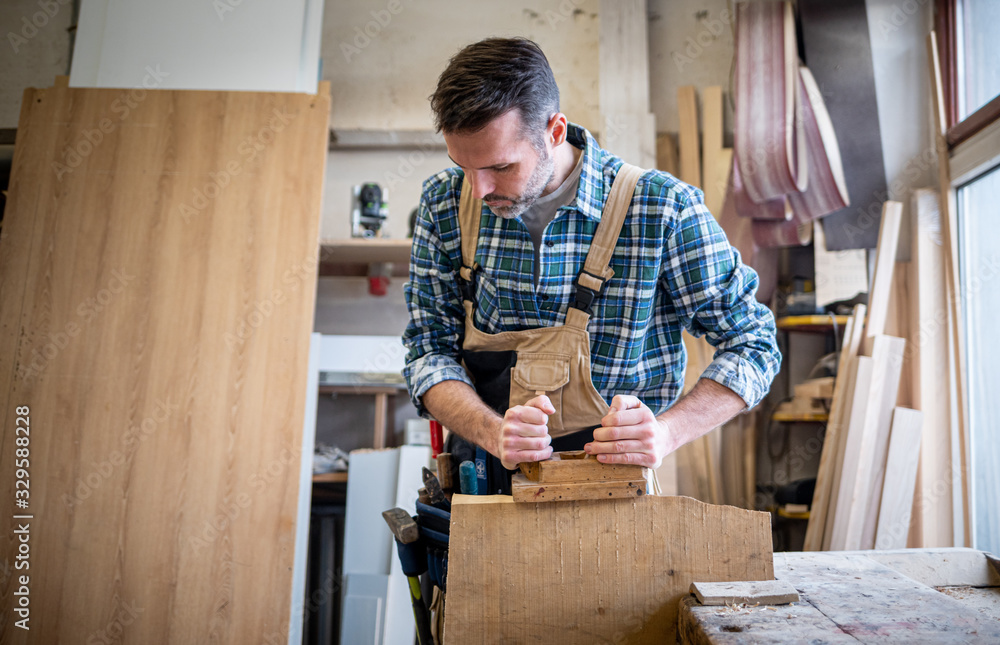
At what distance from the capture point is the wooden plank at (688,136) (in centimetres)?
320

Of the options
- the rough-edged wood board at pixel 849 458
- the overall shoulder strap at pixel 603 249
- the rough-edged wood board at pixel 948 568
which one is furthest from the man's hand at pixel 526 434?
the rough-edged wood board at pixel 849 458

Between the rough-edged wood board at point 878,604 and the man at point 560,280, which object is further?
the man at point 560,280

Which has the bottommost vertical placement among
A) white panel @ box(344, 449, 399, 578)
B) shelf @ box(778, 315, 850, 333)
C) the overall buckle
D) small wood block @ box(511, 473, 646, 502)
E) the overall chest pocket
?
white panel @ box(344, 449, 399, 578)

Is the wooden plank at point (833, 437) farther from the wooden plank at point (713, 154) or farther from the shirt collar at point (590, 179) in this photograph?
the shirt collar at point (590, 179)

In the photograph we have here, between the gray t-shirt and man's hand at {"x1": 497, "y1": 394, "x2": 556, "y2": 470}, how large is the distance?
44 cm

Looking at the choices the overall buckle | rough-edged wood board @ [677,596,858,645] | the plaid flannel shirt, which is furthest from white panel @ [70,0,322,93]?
rough-edged wood board @ [677,596,858,645]

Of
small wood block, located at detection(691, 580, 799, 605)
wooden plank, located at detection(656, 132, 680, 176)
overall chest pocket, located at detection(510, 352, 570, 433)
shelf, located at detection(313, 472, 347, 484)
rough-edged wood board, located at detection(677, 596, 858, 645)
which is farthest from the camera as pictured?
wooden plank, located at detection(656, 132, 680, 176)

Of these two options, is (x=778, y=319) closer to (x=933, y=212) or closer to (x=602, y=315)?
(x=933, y=212)

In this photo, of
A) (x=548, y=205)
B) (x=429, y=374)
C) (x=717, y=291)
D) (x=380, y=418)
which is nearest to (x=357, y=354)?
(x=380, y=418)

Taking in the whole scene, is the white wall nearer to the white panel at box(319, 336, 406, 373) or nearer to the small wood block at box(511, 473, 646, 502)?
the white panel at box(319, 336, 406, 373)

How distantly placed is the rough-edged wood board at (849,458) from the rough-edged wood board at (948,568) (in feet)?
3.87

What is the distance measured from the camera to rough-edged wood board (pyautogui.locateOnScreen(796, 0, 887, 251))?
113 inches

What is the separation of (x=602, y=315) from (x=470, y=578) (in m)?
0.63

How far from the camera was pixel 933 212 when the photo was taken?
2609 millimetres
